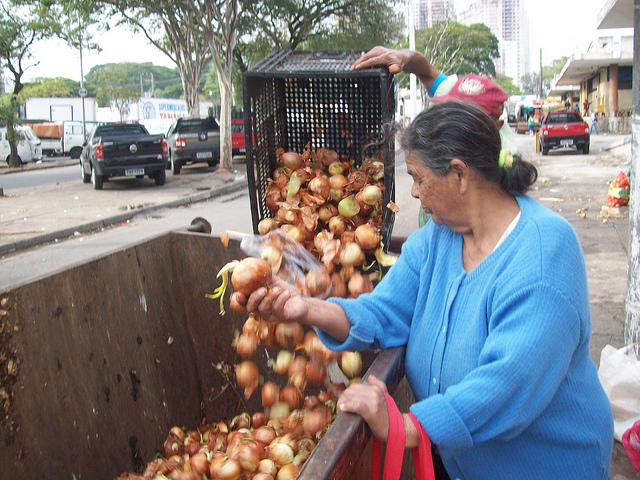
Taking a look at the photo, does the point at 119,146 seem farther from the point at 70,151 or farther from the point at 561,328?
the point at 70,151

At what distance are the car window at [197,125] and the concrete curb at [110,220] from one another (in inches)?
163

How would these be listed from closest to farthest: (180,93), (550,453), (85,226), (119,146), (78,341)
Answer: (550,453) < (78,341) < (85,226) < (119,146) < (180,93)

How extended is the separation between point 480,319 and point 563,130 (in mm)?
22723

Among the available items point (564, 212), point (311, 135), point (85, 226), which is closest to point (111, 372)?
point (311, 135)

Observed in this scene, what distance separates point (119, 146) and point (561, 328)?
14588 mm

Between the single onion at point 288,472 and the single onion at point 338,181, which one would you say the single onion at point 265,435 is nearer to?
the single onion at point 288,472

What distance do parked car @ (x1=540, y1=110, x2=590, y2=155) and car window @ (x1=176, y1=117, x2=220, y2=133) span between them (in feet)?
41.2

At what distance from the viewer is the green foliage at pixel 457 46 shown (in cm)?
4684

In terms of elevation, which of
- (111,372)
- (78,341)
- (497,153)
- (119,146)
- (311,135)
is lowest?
(111,372)

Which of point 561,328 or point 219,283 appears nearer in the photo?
point 561,328

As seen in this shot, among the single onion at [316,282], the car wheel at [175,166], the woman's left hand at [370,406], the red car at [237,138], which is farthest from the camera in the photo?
the red car at [237,138]

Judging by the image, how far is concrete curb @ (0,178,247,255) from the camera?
29.3 feet

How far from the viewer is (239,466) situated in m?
2.16

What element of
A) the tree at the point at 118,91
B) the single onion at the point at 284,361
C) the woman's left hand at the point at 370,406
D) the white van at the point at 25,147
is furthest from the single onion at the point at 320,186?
the tree at the point at 118,91
